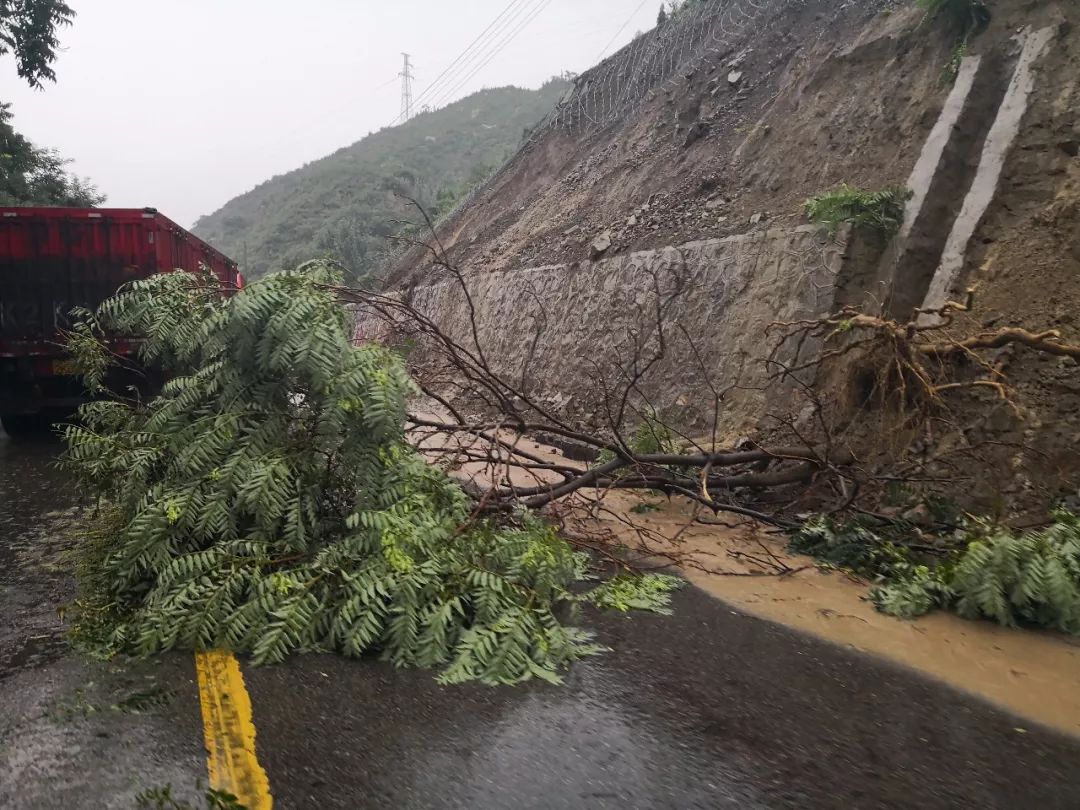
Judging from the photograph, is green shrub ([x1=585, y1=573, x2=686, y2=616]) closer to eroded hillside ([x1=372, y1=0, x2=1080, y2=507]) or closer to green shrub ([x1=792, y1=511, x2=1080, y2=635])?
green shrub ([x1=792, y1=511, x2=1080, y2=635])

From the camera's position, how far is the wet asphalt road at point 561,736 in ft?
9.34

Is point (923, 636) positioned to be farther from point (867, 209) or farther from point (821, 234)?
point (821, 234)

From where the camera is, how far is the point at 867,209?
9.00 m

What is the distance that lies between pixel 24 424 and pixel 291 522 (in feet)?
30.3

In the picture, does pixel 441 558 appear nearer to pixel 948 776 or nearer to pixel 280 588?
pixel 280 588

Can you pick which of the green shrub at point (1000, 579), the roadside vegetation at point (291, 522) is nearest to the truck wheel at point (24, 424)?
the roadside vegetation at point (291, 522)

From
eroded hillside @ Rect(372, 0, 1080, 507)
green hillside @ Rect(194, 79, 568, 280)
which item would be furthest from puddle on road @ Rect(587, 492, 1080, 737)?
green hillside @ Rect(194, 79, 568, 280)

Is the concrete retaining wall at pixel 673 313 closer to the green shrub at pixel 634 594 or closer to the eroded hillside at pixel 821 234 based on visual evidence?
the eroded hillside at pixel 821 234

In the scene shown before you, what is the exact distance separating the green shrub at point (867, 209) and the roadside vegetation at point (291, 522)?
5.55 m

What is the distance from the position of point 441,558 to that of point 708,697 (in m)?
1.60

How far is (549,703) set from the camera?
11.8 feet

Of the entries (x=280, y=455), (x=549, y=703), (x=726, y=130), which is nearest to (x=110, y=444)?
(x=280, y=455)

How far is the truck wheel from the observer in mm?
11219

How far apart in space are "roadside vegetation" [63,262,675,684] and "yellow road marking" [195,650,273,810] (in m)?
0.17
